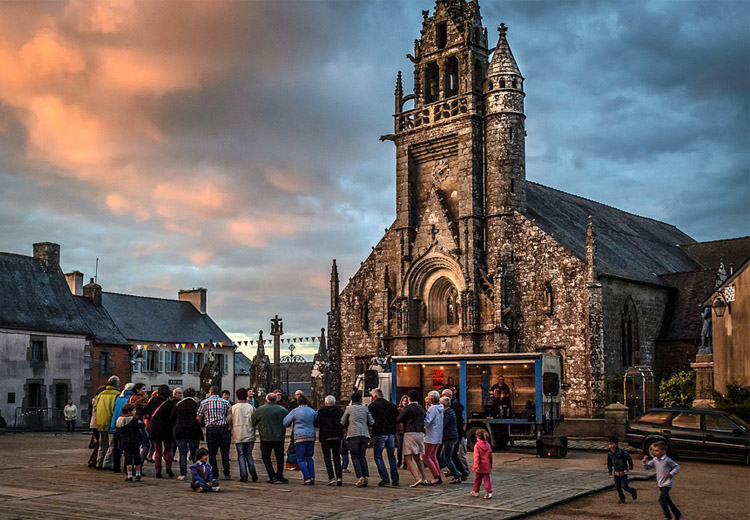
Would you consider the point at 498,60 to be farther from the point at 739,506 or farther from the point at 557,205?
the point at 739,506

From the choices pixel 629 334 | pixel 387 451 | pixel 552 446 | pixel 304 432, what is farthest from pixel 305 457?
pixel 629 334

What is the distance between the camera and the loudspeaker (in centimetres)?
2005

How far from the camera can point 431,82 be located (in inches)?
1479

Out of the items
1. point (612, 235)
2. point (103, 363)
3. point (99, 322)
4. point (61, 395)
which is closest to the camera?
point (61, 395)

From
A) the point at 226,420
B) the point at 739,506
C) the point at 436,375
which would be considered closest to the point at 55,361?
the point at 436,375

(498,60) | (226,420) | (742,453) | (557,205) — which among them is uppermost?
(498,60)

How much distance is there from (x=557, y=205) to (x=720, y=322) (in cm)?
1629

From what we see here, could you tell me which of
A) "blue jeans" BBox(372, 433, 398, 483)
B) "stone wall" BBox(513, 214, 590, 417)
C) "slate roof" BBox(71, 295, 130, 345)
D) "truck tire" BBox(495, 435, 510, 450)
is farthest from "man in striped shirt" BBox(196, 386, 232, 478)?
"slate roof" BBox(71, 295, 130, 345)

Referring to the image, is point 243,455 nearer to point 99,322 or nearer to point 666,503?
point 666,503

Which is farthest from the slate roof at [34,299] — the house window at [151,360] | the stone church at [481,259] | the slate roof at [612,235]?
the slate roof at [612,235]

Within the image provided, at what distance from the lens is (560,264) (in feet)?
105

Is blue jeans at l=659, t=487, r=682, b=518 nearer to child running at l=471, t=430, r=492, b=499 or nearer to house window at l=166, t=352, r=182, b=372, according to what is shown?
child running at l=471, t=430, r=492, b=499

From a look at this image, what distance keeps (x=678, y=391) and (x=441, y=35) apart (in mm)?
19526

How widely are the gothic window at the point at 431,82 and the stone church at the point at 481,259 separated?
0.06m
